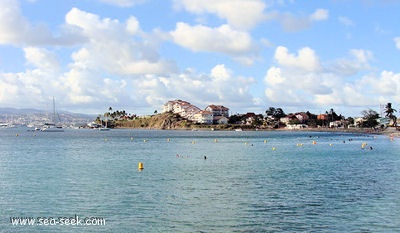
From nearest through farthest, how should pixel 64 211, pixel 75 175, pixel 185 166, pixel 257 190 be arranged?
pixel 64 211, pixel 257 190, pixel 75 175, pixel 185 166

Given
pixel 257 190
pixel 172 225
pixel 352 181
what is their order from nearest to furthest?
pixel 172 225 < pixel 257 190 < pixel 352 181

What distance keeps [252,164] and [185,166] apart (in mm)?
8809

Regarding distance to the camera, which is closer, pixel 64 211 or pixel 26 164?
pixel 64 211

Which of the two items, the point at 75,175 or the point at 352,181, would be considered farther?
the point at 75,175

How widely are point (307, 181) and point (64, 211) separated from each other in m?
22.4

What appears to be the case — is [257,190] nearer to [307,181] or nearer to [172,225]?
[307,181]

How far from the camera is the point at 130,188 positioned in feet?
120

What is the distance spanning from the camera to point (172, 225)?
2420 centimetres

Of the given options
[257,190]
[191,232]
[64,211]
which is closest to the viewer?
[191,232]

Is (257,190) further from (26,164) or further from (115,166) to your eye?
(26,164)

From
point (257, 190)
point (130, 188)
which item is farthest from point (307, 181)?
point (130, 188)

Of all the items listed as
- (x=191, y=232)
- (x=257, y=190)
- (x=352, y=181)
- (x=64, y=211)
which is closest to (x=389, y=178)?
(x=352, y=181)

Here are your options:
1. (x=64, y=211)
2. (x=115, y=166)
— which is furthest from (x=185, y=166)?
(x=64, y=211)

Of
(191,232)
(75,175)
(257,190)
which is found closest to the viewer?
(191,232)
